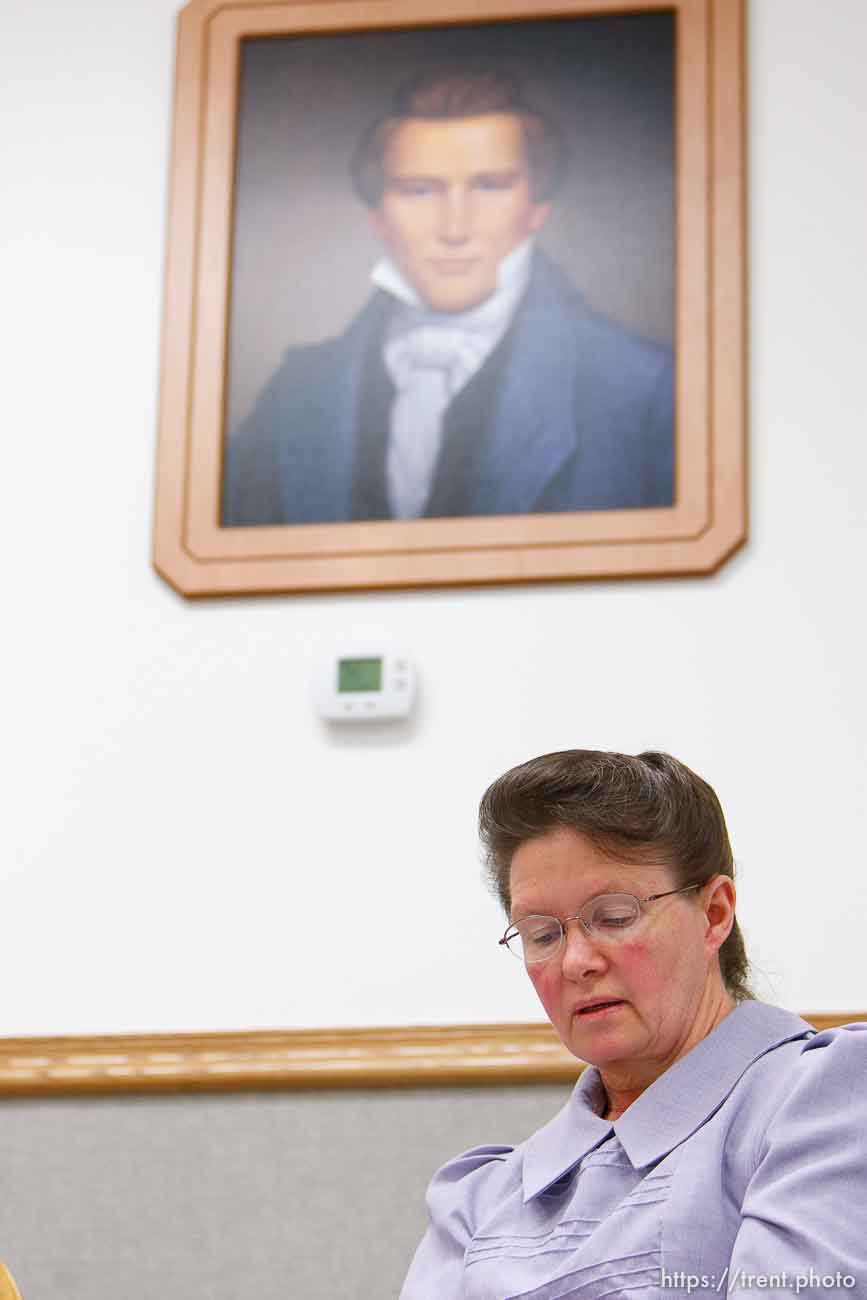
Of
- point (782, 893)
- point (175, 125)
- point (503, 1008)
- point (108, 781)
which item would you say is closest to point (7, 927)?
point (108, 781)

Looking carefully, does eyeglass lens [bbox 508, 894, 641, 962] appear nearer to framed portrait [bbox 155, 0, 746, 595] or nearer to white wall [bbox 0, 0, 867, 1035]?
white wall [bbox 0, 0, 867, 1035]

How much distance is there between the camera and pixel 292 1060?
3.25 m

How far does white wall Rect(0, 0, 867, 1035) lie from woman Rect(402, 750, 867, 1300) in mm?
1053

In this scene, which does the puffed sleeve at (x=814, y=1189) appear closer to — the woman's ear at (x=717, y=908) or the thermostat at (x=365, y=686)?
the woman's ear at (x=717, y=908)

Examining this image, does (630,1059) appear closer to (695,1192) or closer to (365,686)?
(695,1192)

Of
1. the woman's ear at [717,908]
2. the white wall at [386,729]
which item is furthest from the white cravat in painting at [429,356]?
the woman's ear at [717,908]

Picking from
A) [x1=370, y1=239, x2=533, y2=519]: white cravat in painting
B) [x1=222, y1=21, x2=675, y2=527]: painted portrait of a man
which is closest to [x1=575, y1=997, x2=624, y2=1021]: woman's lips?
[x1=222, y1=21, x2=675, y2=527]: painted portrait of a man

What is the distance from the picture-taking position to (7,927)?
344 centimetres

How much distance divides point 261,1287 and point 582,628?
127cm

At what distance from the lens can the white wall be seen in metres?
3.32

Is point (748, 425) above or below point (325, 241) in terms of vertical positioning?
below

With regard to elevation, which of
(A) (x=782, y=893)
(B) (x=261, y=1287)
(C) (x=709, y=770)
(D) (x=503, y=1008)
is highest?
(C) (x=709, y=770)

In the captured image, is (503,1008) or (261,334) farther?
(261,334)

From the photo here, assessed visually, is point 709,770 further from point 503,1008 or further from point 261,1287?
point 261,1287
